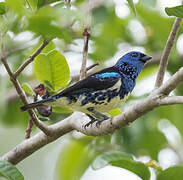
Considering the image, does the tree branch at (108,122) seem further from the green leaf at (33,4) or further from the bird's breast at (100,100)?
the green leaf at (33,4)

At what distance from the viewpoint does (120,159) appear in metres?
2.69

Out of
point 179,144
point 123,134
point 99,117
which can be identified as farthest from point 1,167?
point 179,144

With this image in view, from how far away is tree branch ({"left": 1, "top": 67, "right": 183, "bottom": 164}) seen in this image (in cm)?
215

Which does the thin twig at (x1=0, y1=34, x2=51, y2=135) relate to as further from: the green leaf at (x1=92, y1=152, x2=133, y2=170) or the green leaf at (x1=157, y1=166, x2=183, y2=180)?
the green leaf at (x1=157, y1=166, x2=183, y2=180)

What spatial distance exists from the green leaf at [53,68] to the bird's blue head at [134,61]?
1182 mm

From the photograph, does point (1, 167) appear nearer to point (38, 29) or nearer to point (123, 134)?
point (38, 29)

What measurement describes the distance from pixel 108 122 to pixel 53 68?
27.5 inches

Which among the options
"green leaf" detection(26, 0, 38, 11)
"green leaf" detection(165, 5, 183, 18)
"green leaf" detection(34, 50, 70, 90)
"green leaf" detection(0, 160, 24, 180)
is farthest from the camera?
"green leaf" detection(34, 50, 70, 90)

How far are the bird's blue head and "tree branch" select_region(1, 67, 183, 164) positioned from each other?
1.20 metres

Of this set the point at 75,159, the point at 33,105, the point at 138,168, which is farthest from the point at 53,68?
the point at 75,159

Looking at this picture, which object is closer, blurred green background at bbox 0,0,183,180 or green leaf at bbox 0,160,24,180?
green leaf at bbox 0,160,24,180

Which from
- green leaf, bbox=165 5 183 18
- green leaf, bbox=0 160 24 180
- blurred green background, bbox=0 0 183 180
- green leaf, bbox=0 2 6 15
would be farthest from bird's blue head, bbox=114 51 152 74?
green leaf, bbox=0 2 6 15

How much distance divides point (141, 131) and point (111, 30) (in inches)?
69.6

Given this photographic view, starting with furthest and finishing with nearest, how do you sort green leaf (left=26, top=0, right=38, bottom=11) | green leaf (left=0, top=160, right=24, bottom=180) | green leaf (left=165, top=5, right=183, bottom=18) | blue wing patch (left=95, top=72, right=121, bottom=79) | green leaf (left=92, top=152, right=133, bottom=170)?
blue wing patch (left=95, top=72, right=121, bottom=79) < green leaf (left=92, top=152, right=133, bottom=170) < green leaf (left=0, top=160, right=24, bottom=180) < green leaf (left=26, top=0, right=38, bottom=11) < green leaf (left=165, top=5, right=183, bottom=18)
